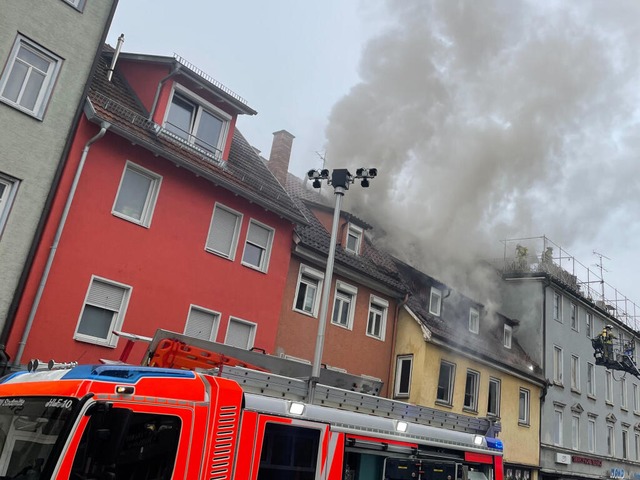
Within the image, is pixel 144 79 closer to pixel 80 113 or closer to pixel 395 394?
pixel 80 113

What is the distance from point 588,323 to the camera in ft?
103

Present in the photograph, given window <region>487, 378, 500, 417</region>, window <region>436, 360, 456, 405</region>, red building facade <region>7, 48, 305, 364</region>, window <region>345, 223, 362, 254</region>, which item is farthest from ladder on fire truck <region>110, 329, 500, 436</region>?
window <region>487, 378, 500, 417</region>

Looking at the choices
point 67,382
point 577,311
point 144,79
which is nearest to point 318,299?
point 144,79

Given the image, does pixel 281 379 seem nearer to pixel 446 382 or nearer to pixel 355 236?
pixel 355 236

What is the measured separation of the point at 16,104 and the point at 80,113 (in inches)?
48.3

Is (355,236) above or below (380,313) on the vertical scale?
above

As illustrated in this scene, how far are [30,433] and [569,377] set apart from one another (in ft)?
92.2

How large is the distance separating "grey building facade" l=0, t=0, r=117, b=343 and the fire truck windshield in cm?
619

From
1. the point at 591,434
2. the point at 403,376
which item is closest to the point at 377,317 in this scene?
the point at 403,376

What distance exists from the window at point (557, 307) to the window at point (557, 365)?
1600 mm

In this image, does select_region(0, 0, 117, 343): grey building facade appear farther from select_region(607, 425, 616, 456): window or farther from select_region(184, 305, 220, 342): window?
select_region(607, 425, 616, 456): window

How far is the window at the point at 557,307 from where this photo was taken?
28548 millimetres

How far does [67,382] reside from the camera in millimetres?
4969

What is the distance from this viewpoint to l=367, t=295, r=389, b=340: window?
62.7 ft
